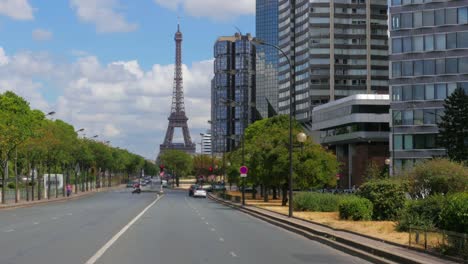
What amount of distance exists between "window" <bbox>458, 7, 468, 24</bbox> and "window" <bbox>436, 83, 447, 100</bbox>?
8.68 meters

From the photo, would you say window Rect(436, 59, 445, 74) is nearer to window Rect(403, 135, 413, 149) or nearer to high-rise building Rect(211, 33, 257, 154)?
window Rect(403, 135, 413, 149)

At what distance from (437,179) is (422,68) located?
58.1 m

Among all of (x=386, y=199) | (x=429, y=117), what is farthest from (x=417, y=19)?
(x=386, y=199)

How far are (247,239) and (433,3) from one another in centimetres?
7722

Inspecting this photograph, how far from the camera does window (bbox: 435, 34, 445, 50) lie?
9219 cm

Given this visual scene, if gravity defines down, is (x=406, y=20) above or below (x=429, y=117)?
above

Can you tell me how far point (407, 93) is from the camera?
9556cm

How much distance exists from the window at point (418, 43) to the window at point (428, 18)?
196cm

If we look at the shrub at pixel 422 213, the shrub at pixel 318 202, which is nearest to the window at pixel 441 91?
the shrub at pixel 318 202

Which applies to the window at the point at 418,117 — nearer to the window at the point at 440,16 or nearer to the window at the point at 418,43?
the window at the point at 418,43

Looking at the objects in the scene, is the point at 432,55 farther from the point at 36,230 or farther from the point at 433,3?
the point at 36,230

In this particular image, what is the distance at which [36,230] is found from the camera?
27812mm

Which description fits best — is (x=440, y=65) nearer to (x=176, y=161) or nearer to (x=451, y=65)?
(x=451, y=65)

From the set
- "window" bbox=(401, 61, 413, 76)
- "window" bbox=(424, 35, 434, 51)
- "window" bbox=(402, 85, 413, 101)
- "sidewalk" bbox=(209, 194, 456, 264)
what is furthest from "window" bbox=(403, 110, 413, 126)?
"sidewalk" bbox=(209, 194, 456, 264)
